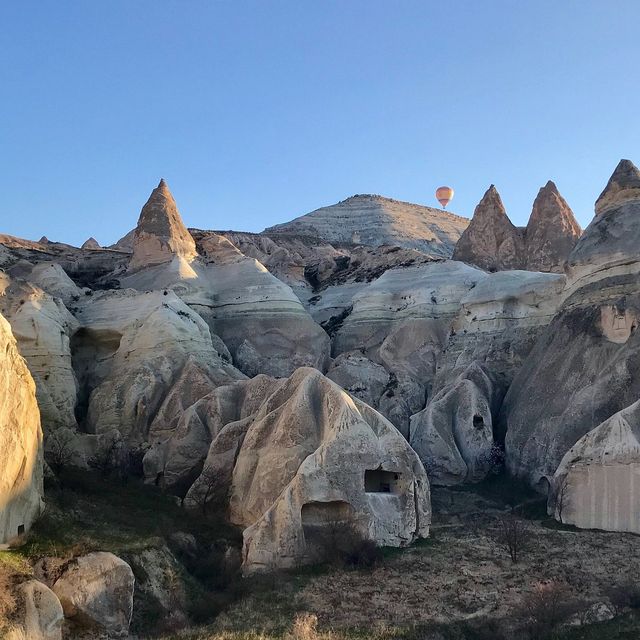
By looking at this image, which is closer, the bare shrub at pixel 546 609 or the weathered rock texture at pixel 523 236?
the bare shrub at pixel 546 609

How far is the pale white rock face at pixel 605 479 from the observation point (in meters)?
25.2

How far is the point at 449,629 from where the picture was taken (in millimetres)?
17672

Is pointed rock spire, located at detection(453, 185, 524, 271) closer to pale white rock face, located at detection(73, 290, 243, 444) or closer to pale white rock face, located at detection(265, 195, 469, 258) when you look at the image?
pale white rock face, located at detection(73, 290, 243, 444)

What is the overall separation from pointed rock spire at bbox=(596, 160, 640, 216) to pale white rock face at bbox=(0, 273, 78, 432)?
72.3ft

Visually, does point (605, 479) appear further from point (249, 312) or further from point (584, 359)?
point (249, 312)

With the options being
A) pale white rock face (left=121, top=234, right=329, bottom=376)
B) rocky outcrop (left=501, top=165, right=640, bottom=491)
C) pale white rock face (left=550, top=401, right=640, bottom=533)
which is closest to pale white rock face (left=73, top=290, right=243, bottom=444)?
pale white rock face (left=121, top=234, right=329, bottom=376)

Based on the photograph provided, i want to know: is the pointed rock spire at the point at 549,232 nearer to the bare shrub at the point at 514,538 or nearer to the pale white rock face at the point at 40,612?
the bare shrub at the point at 514,538

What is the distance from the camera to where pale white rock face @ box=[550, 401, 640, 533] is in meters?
25.2

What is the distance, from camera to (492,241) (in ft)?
209

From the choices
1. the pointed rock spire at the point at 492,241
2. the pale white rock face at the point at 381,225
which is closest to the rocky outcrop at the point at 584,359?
the pointed rock spire at the point at 492,241

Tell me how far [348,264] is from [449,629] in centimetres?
4269

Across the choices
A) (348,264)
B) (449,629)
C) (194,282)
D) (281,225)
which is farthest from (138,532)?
(281,225)

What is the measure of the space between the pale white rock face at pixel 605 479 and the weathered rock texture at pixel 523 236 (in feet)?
116

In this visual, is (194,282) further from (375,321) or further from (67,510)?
(67,510)
